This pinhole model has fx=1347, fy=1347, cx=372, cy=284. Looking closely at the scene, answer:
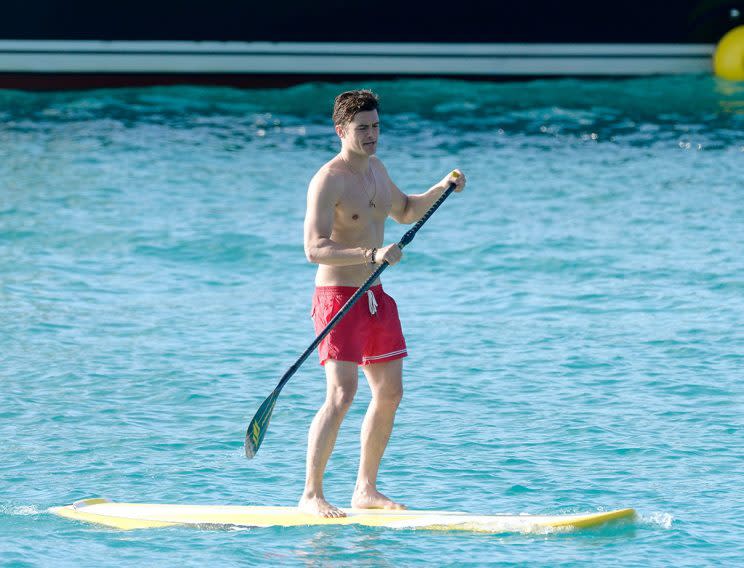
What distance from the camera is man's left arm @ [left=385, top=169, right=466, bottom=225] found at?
536 cm

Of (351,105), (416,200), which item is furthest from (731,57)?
(351,105)

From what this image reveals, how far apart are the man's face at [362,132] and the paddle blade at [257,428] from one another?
1.06m

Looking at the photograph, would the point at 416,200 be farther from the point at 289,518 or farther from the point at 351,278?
the point at 289,518

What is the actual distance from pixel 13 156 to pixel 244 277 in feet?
19.4

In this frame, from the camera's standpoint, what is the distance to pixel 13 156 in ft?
50.5

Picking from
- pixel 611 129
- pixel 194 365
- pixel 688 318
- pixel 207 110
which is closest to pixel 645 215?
pixel 688 318

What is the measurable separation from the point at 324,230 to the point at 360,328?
0.40 meters

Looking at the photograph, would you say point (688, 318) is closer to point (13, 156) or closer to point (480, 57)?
point (13, 156)

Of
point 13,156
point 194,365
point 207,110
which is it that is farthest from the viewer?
point 207,110

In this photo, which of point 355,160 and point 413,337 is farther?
point 413,337

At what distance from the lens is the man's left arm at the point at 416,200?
5.36 m

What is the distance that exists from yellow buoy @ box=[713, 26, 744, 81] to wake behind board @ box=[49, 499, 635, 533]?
16.3 meters

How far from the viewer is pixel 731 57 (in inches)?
805

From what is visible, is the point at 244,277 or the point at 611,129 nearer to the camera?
the point at 244,277
